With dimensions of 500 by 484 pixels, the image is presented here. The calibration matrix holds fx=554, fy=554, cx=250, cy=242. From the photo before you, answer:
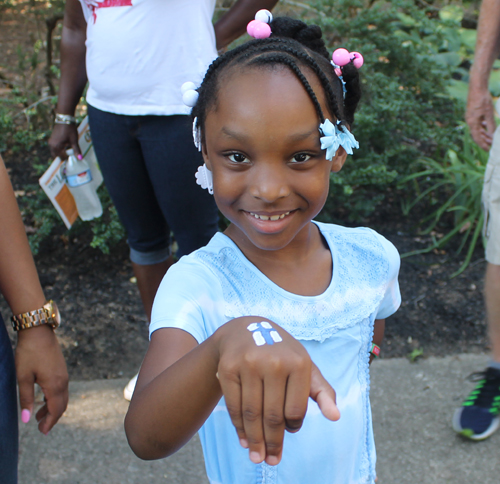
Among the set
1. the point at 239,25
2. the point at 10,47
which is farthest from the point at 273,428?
the point at 10,47

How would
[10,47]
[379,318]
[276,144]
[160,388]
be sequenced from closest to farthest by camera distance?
[160,388] < [276,144] < [379,318] < [10,47]

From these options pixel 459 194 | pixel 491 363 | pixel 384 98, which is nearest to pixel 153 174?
pixel 491 363

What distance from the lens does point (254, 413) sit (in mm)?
786

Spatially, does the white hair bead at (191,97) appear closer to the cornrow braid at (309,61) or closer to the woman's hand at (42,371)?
the cornrow braid at (309,61)

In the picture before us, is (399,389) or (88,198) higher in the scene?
(88,198)

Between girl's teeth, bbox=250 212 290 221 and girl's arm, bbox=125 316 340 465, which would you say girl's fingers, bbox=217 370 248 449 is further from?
girl's teeth, bbox=250 212 290 221

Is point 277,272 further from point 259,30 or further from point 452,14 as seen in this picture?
point 452,14

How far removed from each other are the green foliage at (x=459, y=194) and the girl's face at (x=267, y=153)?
2.48 m

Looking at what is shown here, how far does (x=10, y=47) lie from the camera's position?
6184mm

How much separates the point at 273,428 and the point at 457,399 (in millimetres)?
2186

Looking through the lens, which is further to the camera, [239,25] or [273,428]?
[239,25]

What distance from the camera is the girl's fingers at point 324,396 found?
31.0 inches

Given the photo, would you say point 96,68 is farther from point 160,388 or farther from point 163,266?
point 160,388

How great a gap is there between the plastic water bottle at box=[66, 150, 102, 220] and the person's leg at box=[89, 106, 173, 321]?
12.2 inches
